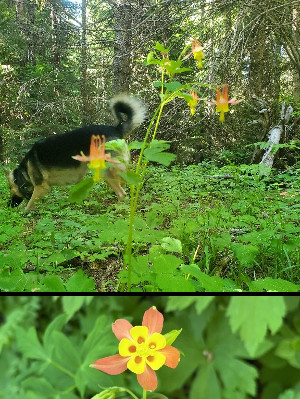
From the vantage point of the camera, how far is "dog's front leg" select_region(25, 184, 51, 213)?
1174 mm

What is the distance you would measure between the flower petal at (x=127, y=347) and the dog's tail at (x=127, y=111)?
71 centimetres

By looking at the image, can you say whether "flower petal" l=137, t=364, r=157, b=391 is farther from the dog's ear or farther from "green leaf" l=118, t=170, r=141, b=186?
the dog's ear

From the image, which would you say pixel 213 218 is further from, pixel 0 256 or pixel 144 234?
pixel 0 256

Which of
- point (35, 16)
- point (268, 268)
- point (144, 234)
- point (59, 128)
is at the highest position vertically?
point (35, 16)

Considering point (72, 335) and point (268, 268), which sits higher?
point (72, 335)

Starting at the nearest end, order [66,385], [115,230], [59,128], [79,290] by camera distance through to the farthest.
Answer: [66,385]
[79,290]
[115,230]
[59,128]

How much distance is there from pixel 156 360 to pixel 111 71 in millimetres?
849

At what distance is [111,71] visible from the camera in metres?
1.08

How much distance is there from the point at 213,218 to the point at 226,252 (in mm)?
119

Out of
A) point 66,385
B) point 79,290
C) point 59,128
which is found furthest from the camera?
point 59,128

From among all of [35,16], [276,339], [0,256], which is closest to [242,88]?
[35,16]

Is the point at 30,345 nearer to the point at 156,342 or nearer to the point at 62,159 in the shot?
the point at 156,342

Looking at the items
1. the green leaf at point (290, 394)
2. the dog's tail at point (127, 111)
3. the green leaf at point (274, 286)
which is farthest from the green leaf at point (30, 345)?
the dog's tail at point (127, 111)

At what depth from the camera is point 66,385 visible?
0.41 meters
